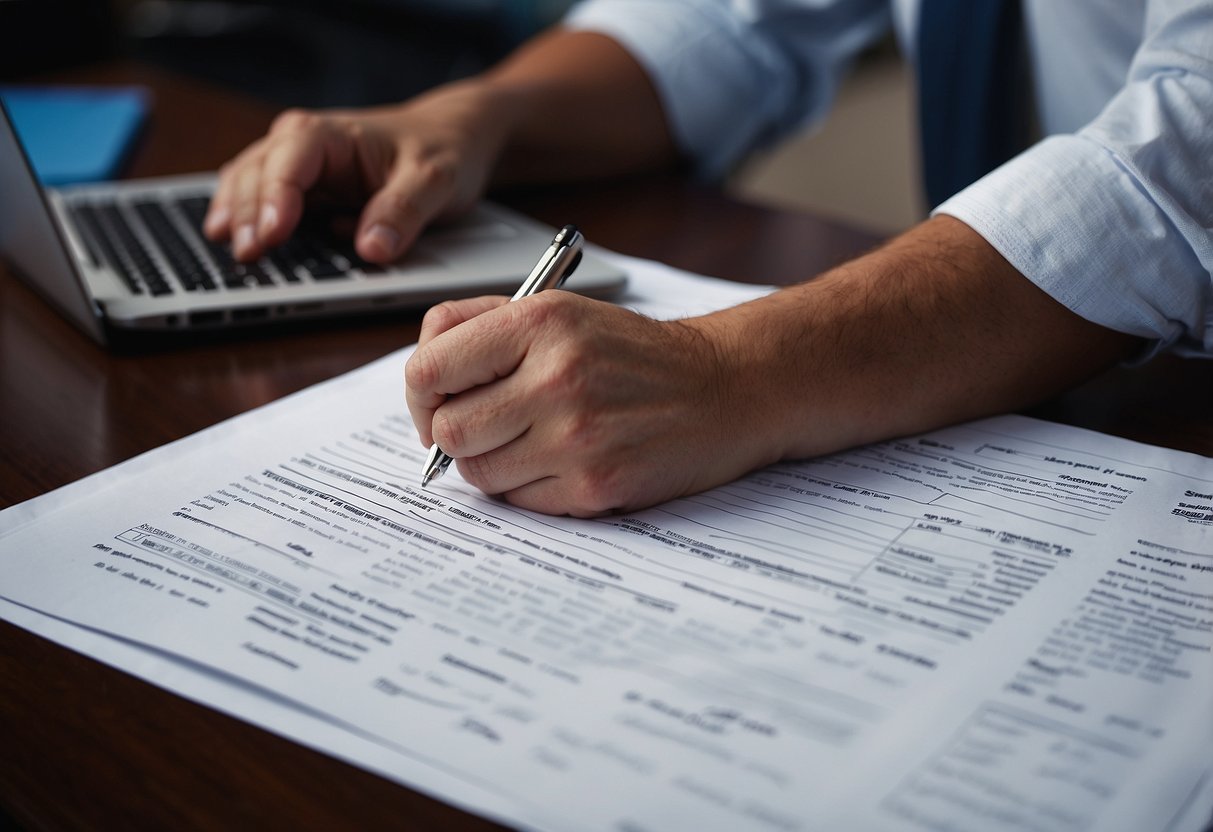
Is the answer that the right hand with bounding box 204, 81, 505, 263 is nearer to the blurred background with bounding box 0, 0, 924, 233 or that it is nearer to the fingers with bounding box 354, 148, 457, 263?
the fingers with bounding box 354, 148, 457, 263

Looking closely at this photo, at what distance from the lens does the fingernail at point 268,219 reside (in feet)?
2.50

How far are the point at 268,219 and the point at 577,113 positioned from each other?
0.36 m

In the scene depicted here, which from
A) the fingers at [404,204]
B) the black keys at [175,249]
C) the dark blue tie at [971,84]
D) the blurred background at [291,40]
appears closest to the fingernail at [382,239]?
the fingers at [404,204]

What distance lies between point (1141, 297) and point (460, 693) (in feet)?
1.42

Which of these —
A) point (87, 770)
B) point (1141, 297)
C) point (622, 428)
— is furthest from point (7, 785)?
point (1141, 297)

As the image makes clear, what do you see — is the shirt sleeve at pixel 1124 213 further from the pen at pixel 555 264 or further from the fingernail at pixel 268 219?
the fingernail at pixel 268 219

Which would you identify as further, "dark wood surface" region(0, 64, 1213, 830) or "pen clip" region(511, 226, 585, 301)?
"pen clip" region(511, 226, 585, 301)

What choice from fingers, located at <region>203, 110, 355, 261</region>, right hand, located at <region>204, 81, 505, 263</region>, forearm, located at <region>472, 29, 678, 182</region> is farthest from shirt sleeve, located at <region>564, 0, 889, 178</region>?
fingers, located at <region>203, 110, 355, 261</region>

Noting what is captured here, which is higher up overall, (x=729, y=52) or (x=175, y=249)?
(x=729, y=52)

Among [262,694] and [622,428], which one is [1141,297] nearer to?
[622,428]

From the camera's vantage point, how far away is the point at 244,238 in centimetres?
76

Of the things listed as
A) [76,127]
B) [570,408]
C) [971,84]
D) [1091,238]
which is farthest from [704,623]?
[76,127]

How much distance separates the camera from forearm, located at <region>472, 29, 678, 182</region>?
39.1 inches

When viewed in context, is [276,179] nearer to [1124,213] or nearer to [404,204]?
[404,204]
